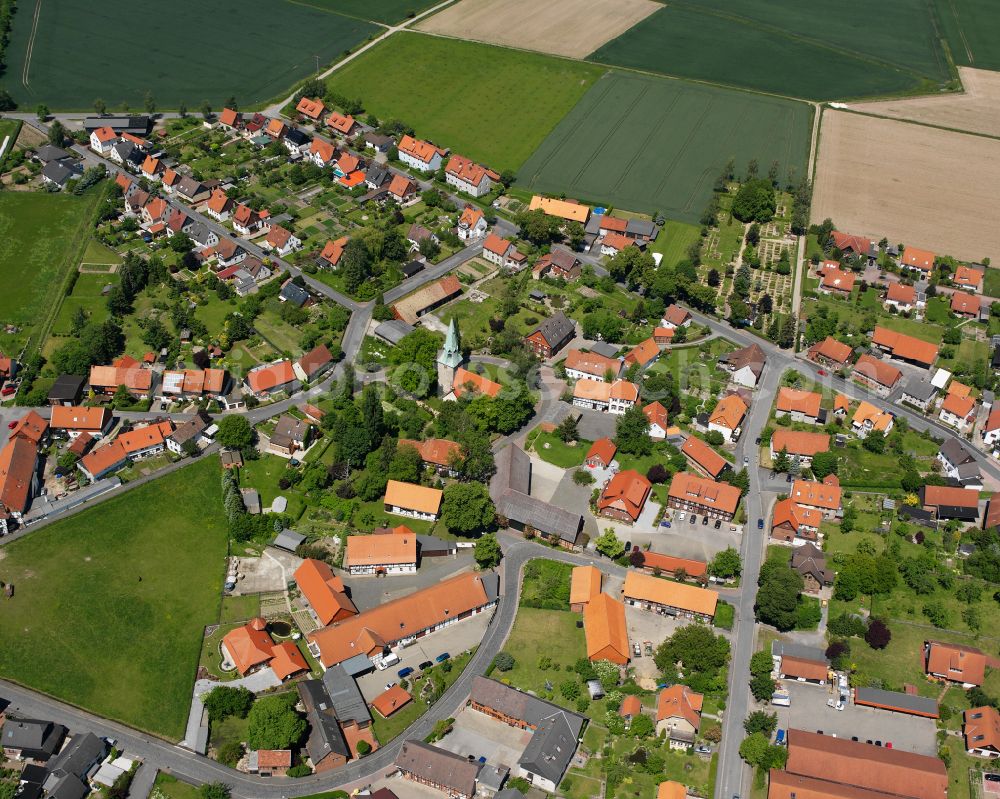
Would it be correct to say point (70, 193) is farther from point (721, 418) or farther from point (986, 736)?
point (986, 736)

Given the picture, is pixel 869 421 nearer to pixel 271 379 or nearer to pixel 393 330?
pixel 393 330

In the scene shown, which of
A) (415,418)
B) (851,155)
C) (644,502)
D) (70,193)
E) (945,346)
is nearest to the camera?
(644,502)

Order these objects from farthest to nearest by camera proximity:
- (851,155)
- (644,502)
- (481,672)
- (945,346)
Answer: (851,155), (945,346), (644,502), (481,672)

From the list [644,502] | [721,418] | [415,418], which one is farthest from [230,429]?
[721,418]

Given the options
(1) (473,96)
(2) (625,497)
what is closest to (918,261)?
(2) (625,497)

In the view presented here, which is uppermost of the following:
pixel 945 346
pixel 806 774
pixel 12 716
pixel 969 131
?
pixel 969 131

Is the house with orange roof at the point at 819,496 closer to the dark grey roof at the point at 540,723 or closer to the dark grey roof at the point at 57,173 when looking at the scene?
the dark grey roof at the point at 540,723

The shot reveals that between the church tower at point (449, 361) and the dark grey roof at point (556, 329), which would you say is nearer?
the church tower at point (449, 361)

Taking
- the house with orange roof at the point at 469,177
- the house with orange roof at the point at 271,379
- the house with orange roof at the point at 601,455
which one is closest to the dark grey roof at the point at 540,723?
the house with orange roof at the point at 601,455
